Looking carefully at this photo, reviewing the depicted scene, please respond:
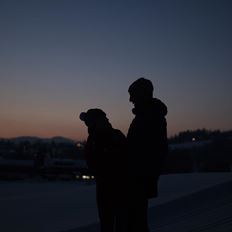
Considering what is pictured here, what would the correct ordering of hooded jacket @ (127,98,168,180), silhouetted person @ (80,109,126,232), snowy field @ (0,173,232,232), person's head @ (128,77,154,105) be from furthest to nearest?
snowy field @ (0,173,232,232), silhouetted person @ (80,109,126,232), person's head @ (128,77,154,105), hooded jacket @ (127,98,168,180)

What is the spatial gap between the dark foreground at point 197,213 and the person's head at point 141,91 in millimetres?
3033

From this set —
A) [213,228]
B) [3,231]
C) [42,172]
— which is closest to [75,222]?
[3,231]

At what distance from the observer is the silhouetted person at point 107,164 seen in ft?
14.7

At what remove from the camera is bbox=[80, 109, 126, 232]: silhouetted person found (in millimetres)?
4484

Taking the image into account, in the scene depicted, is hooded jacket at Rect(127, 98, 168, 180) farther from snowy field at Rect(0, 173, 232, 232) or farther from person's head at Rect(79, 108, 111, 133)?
snowy field at Rect(0, 173, 232, 232)

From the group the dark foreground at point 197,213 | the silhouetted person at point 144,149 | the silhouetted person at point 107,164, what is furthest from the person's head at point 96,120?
the dark foreground at point 197,213

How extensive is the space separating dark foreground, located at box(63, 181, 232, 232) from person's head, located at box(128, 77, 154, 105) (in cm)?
303

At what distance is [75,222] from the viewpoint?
28.3 feet

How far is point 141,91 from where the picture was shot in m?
4.24

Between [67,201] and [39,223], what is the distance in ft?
9.34

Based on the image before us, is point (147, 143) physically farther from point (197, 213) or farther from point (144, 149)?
point (197, 213)

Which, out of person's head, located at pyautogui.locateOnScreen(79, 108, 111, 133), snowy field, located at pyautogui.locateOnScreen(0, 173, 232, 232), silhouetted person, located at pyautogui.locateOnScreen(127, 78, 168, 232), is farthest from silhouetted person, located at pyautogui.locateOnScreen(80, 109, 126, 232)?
snowy field, located at pyautogui.locateOnScreen(0, 173, 232, 232)

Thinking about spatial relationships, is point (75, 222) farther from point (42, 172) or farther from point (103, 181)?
point (42, 172)

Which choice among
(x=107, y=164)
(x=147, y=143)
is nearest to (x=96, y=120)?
(x=107, y=164)
